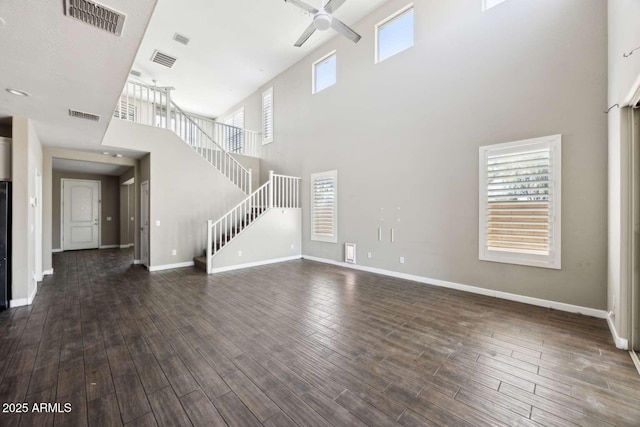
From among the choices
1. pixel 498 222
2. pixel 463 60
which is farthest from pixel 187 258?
pixel 463 60

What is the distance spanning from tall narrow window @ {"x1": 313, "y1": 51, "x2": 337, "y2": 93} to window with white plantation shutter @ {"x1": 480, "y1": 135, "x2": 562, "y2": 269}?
4.34 metres

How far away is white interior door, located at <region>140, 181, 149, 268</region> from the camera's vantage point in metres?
6.26

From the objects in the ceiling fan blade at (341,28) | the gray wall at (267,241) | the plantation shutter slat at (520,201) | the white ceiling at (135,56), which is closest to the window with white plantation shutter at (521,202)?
the plantation shutter slat at (520,201)

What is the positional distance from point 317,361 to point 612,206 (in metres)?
3.68

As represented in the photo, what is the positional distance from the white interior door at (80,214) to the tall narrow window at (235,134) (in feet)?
16.3

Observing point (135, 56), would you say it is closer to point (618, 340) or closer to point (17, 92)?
point (17, 92)

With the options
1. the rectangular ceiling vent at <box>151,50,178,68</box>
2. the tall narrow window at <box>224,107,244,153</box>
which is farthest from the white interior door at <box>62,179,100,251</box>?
the rectangular ceiling vent at <box>151,50,178,68</box>

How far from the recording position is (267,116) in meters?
8.84

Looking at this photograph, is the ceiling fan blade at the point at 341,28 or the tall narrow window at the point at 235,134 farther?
the tall narrow window at the point at 235,134

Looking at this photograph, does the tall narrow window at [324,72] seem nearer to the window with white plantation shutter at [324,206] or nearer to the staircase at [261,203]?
the window with white plantation shutter at [324,206]

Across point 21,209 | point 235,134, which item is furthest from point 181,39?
point 21,209

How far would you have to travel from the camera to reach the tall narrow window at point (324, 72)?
676cm

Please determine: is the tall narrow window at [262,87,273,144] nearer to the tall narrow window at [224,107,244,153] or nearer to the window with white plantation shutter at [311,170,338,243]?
the tall narrow window at [224,107,244,153]

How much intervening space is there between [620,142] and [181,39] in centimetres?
840
